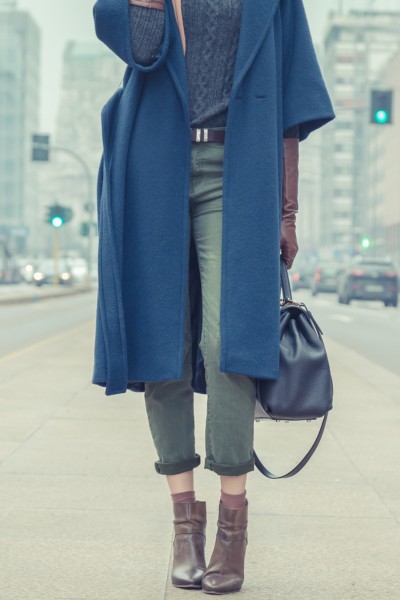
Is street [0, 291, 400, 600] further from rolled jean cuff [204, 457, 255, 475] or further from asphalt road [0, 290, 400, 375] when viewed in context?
asphalt road [0, 290, 400, 375]

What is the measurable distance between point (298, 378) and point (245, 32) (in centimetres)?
89

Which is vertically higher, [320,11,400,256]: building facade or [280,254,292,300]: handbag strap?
[320,11,400,256]: building facade

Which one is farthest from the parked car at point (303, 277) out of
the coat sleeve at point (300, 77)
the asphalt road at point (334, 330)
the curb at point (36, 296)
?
the coat sleeve at point (300, 77)

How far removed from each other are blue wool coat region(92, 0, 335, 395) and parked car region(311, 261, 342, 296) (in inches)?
1502

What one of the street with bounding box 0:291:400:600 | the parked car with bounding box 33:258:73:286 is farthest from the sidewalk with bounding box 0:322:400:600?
the parked car with bounding box 33:258:73:286

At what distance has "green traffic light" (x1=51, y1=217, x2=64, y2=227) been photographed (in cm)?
3509

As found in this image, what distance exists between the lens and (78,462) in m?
4.94

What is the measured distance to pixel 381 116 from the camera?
24.2 meters

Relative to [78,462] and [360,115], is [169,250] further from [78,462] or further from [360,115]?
[360,115]

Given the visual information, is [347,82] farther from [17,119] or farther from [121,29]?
[121,29]

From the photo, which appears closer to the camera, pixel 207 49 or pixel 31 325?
pixel 207 49

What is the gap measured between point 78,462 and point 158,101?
2306 millimetres

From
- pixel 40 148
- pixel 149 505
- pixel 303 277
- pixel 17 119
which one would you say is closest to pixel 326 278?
pixel 40 148

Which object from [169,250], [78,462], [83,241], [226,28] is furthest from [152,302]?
[83,241]
